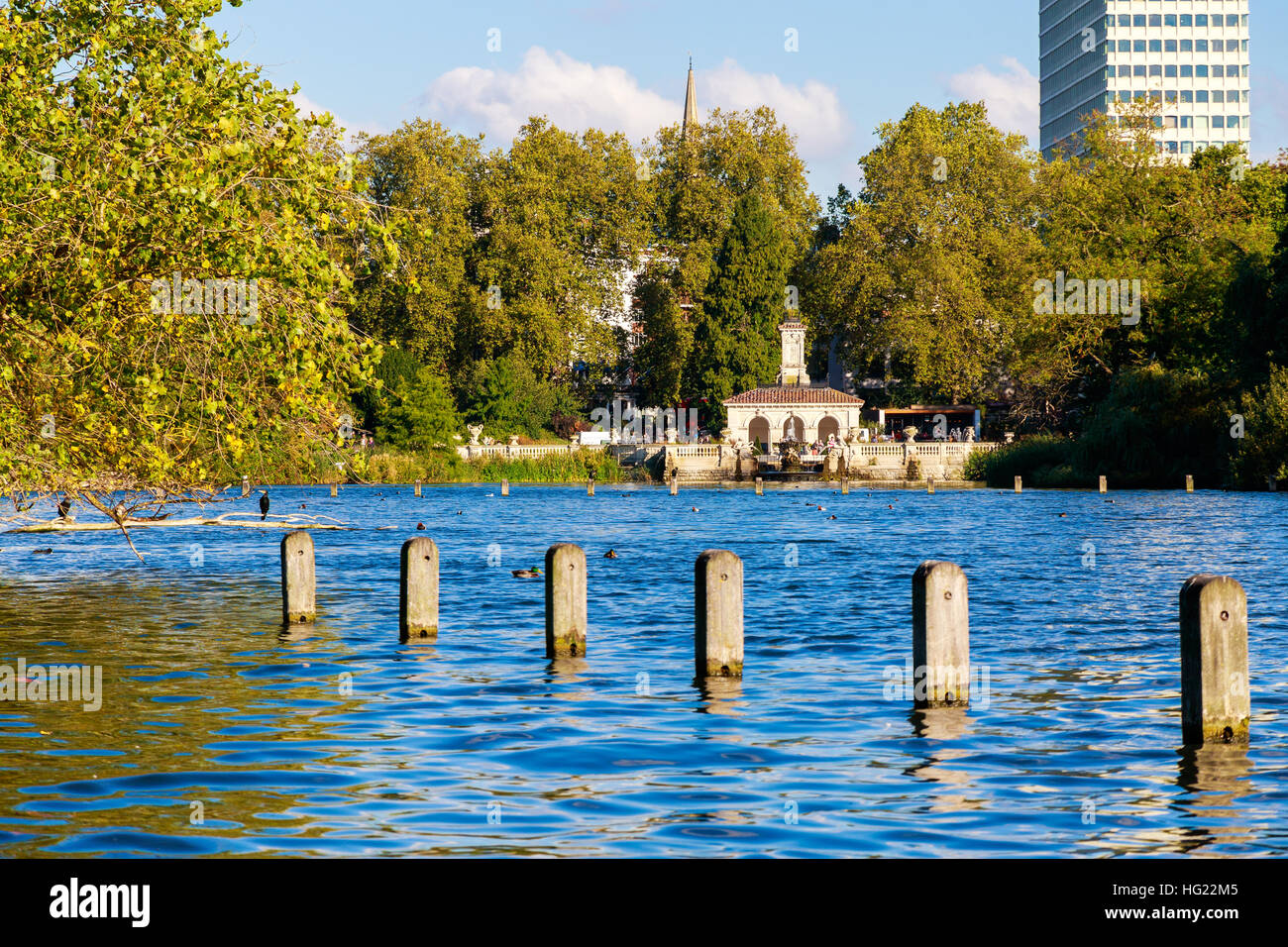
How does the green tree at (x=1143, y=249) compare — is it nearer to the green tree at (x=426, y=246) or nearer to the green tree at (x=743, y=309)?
the green tree at (x=743, y=309)

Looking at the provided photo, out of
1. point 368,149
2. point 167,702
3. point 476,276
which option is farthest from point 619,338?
point 167,702

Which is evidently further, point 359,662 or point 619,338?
point 619,338

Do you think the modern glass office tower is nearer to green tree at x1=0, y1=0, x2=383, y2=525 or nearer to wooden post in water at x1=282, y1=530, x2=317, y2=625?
wooden post in water at x1=282, y1=530, x2=317, y2=625

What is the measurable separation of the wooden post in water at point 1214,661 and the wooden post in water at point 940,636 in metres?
1.83

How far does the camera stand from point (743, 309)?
97.1m

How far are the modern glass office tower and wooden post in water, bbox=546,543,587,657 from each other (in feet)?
557

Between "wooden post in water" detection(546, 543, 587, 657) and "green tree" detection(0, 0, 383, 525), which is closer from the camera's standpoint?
"green tree" detection(0, 0, 383, 525)

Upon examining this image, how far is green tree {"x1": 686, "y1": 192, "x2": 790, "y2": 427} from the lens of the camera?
314 feet

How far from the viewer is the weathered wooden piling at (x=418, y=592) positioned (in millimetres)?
17125

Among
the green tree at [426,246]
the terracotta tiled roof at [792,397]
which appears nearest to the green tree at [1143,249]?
the terracotta tiled roof at [792,397]

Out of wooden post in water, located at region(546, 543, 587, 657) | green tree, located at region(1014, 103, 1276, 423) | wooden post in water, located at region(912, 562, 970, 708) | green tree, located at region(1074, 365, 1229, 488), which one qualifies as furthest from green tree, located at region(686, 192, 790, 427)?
wooden post in water, located at region(912, 562, 970, 708)
